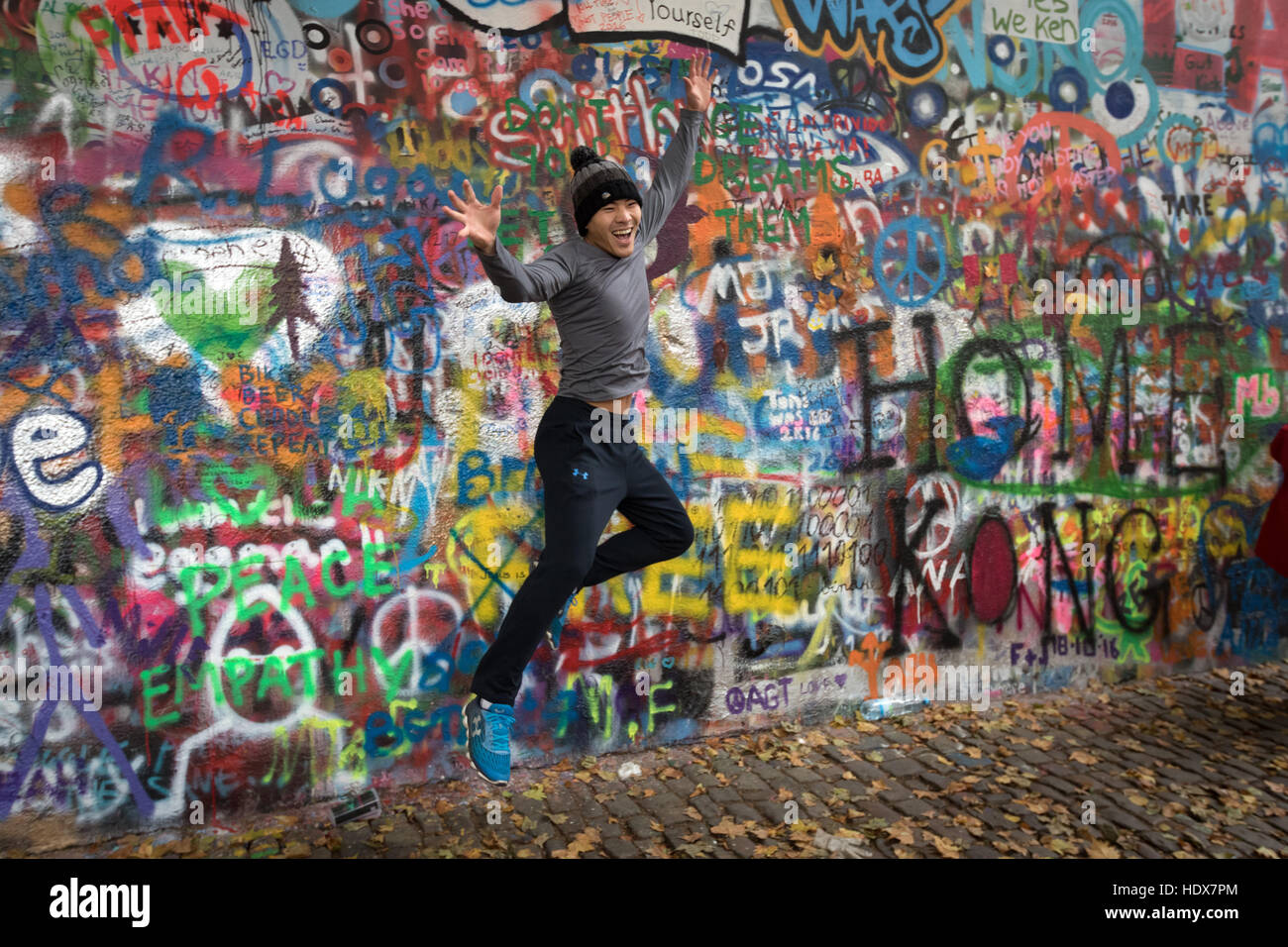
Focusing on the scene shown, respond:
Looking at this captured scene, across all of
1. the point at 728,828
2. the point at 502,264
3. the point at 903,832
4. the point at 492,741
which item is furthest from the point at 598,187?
the point at 903,832

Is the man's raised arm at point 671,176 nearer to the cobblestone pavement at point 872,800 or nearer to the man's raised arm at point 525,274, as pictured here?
the man's raised arm at point 525,274

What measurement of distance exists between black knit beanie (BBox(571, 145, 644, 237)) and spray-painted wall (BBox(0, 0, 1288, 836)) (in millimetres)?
976

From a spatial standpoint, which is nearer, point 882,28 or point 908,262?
point 882,28

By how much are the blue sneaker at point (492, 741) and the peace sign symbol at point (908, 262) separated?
338cm

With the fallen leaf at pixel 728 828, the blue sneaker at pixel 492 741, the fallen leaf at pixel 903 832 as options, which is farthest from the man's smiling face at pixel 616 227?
the fallen leaf at pixel 903 832

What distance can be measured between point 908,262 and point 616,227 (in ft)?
8.13

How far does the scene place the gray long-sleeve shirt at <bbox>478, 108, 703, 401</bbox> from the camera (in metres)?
4.13

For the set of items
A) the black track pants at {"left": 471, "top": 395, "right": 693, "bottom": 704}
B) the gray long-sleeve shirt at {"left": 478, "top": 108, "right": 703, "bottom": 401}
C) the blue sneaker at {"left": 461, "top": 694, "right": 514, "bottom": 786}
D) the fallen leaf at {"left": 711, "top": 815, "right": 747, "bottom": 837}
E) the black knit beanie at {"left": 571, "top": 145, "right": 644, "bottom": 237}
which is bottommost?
the fallen leaf at {"left": 711, "top": 815, "right": 747, "bottom": 837}

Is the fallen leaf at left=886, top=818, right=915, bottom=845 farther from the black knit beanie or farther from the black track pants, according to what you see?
the black knit beanie

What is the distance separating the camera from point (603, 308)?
4180mm

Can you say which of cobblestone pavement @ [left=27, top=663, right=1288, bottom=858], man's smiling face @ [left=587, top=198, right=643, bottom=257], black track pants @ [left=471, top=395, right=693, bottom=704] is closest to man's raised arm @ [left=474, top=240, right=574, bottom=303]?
man's smiling face @ [left=587, top=198, right=643, bottom=257]

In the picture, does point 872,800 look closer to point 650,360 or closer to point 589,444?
point 589,444

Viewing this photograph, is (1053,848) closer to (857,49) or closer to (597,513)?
(597,513)

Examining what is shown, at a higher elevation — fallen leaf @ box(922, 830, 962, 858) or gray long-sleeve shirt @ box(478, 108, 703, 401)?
gray long-sleeve shirt @ box(478, 108, 703, 401)
